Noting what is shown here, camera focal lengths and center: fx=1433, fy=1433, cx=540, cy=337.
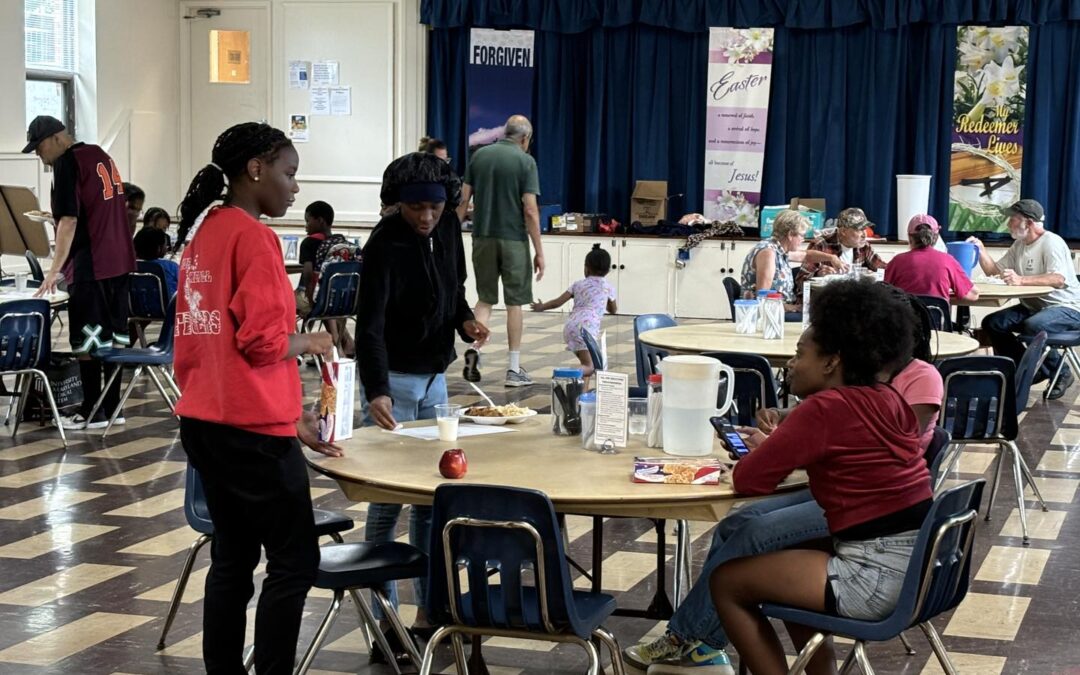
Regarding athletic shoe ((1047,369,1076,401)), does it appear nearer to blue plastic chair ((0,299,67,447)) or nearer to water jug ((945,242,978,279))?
water jug ((945,242,978,279))

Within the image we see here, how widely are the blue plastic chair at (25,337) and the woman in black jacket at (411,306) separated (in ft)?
10.4

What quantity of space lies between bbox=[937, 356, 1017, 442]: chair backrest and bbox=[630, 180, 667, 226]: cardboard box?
26.1ft

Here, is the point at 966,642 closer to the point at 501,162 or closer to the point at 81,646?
the point at 81,646

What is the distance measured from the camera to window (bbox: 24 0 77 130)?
41.2 feet

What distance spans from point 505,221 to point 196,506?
5.94m

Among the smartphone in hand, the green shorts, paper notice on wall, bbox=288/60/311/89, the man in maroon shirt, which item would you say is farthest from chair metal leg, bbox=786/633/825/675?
paper notice on wall, bbox=288/60/311/89

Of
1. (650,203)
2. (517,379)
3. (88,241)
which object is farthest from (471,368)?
(650,203)

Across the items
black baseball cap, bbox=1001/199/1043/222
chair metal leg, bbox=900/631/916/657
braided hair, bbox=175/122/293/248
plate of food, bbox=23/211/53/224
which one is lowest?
chair metal leg, bbox=900/631/916/657

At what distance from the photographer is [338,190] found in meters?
14.1

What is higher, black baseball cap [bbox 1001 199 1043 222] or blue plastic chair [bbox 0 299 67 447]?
black baseball cap [bbox 1001 199 1043 222]

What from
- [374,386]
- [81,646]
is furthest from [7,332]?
[374,386]

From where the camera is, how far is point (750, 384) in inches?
212

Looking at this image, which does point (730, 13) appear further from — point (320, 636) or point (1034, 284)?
point (320, 636)

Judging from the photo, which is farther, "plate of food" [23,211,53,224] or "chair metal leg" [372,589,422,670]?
"plate of food" [23,211,53,224]
